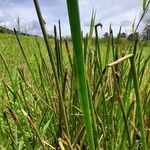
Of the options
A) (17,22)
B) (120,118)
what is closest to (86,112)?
Answer: (120,118)

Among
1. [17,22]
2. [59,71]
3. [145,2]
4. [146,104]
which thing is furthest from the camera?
[17,22]

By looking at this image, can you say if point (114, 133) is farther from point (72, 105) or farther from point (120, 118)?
point (72, 105)

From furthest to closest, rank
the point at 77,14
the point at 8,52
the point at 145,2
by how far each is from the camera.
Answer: the point at 8,52
the point at 145,2
the point at 77,14

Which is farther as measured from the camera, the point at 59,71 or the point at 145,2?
the point at 59,71

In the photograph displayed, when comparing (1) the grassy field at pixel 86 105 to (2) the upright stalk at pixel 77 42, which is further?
(1) the grassy field at pixel 86 105

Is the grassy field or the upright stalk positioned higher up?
the upright stalk

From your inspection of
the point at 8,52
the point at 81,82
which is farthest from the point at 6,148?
the point at 8,52

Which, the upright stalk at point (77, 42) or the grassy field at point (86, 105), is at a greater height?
the upright stalk at point (77, 42)

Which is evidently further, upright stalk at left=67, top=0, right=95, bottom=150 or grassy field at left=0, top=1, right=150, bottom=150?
grassy field at left=0, top=1, right=150, bottom=150

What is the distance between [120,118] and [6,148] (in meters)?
0.31

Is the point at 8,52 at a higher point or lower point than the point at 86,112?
lower

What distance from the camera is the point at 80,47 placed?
0.96 ft

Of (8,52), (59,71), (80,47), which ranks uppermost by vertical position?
(80,47)

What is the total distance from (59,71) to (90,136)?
0.45 meters
